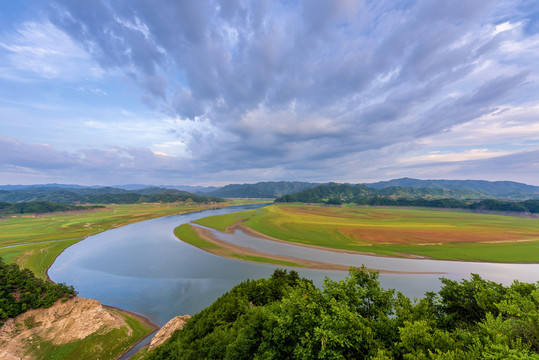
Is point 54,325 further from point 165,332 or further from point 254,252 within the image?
point 254,252

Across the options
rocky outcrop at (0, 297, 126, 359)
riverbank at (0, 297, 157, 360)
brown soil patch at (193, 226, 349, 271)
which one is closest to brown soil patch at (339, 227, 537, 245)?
brown soil patch at (193, 226, 349, 271)

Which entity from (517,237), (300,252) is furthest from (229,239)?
(517,237)

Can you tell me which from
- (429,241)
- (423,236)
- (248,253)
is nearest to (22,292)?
(248,253)

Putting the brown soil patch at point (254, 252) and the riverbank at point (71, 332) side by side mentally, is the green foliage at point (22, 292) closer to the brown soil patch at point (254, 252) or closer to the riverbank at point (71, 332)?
the riverbank at point (71, 332)

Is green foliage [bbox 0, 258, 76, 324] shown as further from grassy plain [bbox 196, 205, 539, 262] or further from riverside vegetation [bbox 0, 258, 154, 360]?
grassy plain [bbox 196, 205, 539, 262]

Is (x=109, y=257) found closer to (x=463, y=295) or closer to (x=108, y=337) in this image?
(x=108, y=337)

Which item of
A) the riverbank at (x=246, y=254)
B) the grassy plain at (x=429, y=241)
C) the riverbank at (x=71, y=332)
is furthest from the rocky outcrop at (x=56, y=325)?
the grassy plain at (x=429, y=241)
